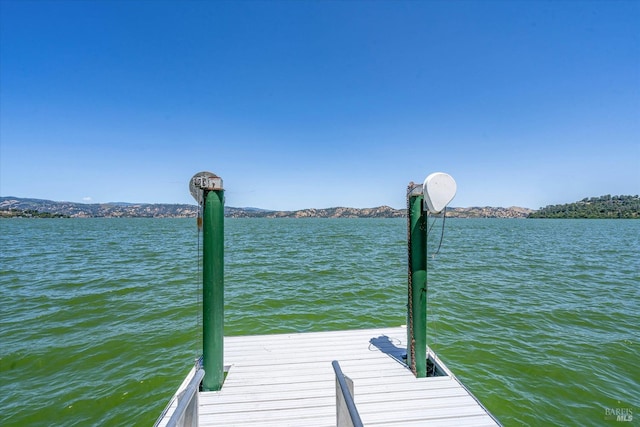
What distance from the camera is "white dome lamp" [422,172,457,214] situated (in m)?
3.56

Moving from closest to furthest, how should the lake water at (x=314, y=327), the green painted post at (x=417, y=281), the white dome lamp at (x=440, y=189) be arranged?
the white dome lamp at (x=440, y=189) → the green painted post at (x=417, y=281) → the lake water at (x=314, y=327)

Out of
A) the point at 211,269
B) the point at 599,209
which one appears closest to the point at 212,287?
the point at 211,269

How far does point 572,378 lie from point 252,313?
811cm

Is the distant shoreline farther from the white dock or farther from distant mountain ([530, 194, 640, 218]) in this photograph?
the white dock

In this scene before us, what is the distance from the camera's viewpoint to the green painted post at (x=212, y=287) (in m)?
3.59

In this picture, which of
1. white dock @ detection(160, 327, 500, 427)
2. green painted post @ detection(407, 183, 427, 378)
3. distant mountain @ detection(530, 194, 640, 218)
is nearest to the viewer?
white dock @ detection(160, 327, 500, 427)

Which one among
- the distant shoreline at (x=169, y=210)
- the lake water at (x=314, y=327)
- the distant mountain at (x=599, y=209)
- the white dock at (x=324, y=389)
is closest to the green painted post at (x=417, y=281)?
the white dock at (x=324, y=389)

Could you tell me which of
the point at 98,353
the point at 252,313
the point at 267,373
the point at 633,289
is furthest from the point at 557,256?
the point at 98,353

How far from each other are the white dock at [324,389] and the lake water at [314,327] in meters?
1.72

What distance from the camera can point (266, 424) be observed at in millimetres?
3076

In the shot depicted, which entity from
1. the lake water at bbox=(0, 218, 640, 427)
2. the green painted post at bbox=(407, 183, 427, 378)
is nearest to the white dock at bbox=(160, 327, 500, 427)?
the green painted post at bbox=(407, 183, 427, 378)

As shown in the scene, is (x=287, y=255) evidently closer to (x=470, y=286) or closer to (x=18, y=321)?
(x=470, y=286)

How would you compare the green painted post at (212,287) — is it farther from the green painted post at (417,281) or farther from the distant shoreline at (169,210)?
the distant shoreline at (169,210)

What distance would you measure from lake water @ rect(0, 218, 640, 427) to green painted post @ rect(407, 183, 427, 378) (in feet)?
6.93
